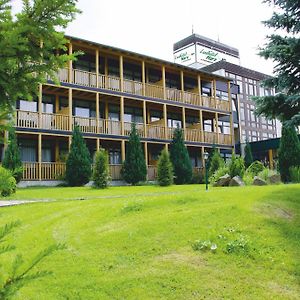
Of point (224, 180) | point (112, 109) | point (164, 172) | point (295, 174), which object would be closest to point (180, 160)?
point (164, 172)

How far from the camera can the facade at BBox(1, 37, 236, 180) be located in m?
22.9

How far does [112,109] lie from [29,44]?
984 inches

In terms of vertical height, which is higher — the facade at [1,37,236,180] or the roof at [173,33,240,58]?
the roof at [173,33,240,58]

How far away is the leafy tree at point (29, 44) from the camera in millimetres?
2871

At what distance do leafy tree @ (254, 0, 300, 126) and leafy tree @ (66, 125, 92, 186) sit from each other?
453 inches

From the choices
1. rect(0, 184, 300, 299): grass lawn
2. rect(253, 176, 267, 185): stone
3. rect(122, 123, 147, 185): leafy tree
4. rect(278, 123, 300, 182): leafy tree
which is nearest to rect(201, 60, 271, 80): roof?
rect(122, 123, 147, 185): leafy tree

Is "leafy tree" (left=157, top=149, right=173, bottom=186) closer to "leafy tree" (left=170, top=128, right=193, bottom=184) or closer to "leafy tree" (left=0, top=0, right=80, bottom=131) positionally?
"leafy tree" (left=170, top=128, right=193, bottom=184)

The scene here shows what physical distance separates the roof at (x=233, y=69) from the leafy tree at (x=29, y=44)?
7232 cm

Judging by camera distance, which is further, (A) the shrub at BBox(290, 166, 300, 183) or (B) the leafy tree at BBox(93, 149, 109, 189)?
(B) the leafy tree at BBox(93, 149, 109, 189)

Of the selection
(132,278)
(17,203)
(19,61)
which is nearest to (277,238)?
(132,278)

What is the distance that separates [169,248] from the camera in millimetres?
7148

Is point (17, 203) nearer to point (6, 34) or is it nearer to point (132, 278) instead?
point (132, 278)

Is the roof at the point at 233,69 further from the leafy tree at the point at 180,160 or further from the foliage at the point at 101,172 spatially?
the foliage at the point at 101,172

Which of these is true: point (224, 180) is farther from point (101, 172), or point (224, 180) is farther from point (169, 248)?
point (169, 248)
